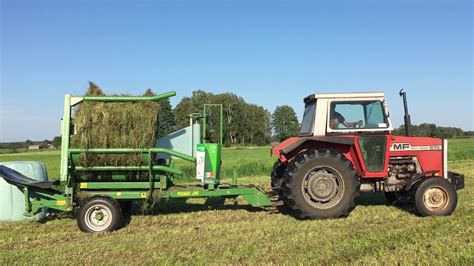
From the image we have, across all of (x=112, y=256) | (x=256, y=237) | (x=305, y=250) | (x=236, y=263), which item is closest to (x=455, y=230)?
(x=305, y=250)

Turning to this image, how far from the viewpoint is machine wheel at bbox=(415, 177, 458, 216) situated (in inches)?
277

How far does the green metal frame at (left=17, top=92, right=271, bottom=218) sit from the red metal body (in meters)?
1.08

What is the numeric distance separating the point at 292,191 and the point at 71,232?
3592 millimetres

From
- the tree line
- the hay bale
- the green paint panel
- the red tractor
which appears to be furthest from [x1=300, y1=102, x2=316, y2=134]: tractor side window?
the tree line

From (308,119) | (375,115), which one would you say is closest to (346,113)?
(375,115)

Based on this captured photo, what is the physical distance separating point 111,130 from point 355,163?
4.20 meters

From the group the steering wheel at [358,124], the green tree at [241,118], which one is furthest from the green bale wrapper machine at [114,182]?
the green tree at [241,118]

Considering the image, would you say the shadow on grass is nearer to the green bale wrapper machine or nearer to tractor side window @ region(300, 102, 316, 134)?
tractor side window @ region(300, 102, 316, 134)

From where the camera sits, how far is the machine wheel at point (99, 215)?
6648 mm

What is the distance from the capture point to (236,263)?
4766mm

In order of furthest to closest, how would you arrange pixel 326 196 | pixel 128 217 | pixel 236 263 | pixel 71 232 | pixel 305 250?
pixel 128 217, pixel 326 196, pixel 71 232, pixel 305 250, pixel 236 263

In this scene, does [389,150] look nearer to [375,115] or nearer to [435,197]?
[375,115]

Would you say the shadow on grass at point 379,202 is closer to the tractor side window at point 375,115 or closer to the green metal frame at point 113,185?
the tractor side window at point 375,115

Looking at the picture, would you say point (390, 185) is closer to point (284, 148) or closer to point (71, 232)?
point (284, 148)
